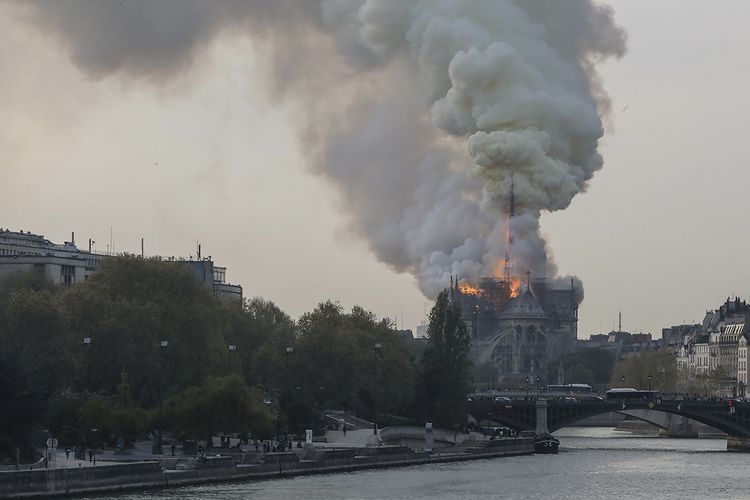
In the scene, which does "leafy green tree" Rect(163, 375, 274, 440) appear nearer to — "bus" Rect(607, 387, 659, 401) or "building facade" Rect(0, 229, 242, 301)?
"building facade" Rect(0, 229, 242, 301)

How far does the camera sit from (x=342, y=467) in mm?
93688

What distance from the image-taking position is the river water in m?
79.9

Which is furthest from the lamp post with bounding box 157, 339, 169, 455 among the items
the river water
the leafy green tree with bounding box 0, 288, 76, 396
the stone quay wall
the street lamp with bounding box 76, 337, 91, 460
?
the river water

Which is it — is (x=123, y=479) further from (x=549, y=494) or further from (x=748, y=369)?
(x=748, y=369)

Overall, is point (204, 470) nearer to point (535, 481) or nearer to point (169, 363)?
point (535, 481)

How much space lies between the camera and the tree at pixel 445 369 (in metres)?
129

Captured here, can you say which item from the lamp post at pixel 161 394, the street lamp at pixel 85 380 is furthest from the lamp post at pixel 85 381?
the lamp post at pixel 161 394

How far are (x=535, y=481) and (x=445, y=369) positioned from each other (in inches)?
1567

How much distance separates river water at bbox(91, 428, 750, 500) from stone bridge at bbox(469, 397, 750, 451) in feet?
33.1

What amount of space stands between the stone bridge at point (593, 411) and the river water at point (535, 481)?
1010 centimetres

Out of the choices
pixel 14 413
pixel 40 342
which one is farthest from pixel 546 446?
pixel 14 413

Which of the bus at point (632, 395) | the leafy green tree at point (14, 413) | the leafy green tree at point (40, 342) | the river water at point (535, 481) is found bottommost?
the river water at point (535, 481)

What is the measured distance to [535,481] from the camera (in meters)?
92.0

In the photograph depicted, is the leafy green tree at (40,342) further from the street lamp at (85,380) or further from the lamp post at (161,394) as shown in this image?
the lamp post at (161,394)
